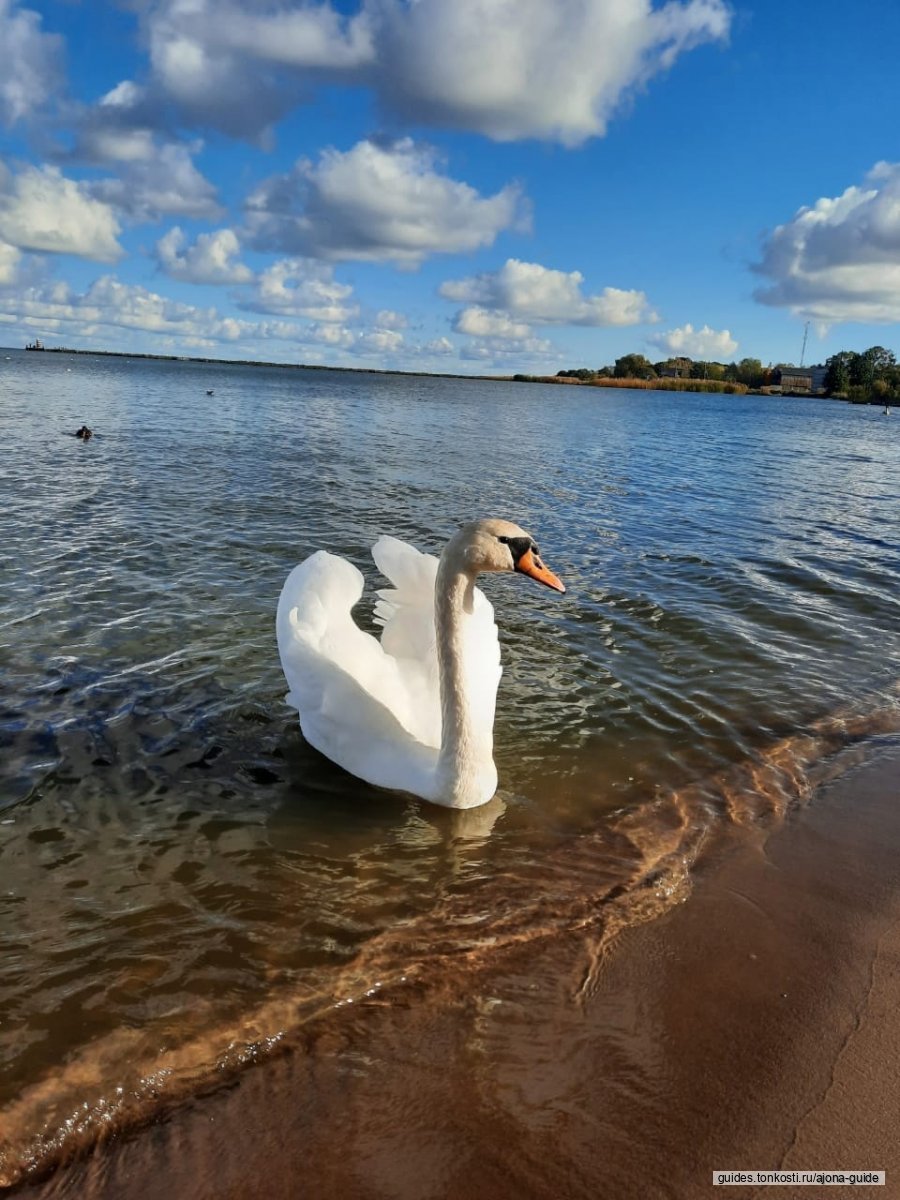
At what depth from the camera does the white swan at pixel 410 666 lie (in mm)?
4695

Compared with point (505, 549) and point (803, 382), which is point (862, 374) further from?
point (505, 549)

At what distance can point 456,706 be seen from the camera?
4.70 m

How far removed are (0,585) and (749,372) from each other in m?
205

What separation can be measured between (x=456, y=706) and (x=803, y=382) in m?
193

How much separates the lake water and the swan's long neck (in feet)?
0.91

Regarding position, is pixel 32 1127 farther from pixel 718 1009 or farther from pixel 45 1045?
pixel 718 1009

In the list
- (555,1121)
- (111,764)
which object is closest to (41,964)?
(111,764)

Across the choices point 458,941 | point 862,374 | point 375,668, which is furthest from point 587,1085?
point 862,374

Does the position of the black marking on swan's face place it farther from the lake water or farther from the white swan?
the lake water

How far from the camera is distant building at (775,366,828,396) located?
6791 inches

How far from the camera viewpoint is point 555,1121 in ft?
9.16

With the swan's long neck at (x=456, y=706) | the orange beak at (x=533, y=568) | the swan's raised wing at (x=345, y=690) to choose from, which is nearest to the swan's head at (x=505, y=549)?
the orange beak at (x=533, y=568)

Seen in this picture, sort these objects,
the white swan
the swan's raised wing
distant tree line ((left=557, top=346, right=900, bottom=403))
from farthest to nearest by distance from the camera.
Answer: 1. distant tree line ((left=557, top=346, right=900, bottom=403))
2. the swan's raised wing
3. the white swan

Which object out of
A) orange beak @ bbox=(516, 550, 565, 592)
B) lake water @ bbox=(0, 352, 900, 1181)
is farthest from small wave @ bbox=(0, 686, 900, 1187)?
orange beak @ bbox=(516, 550, 565, 592)
